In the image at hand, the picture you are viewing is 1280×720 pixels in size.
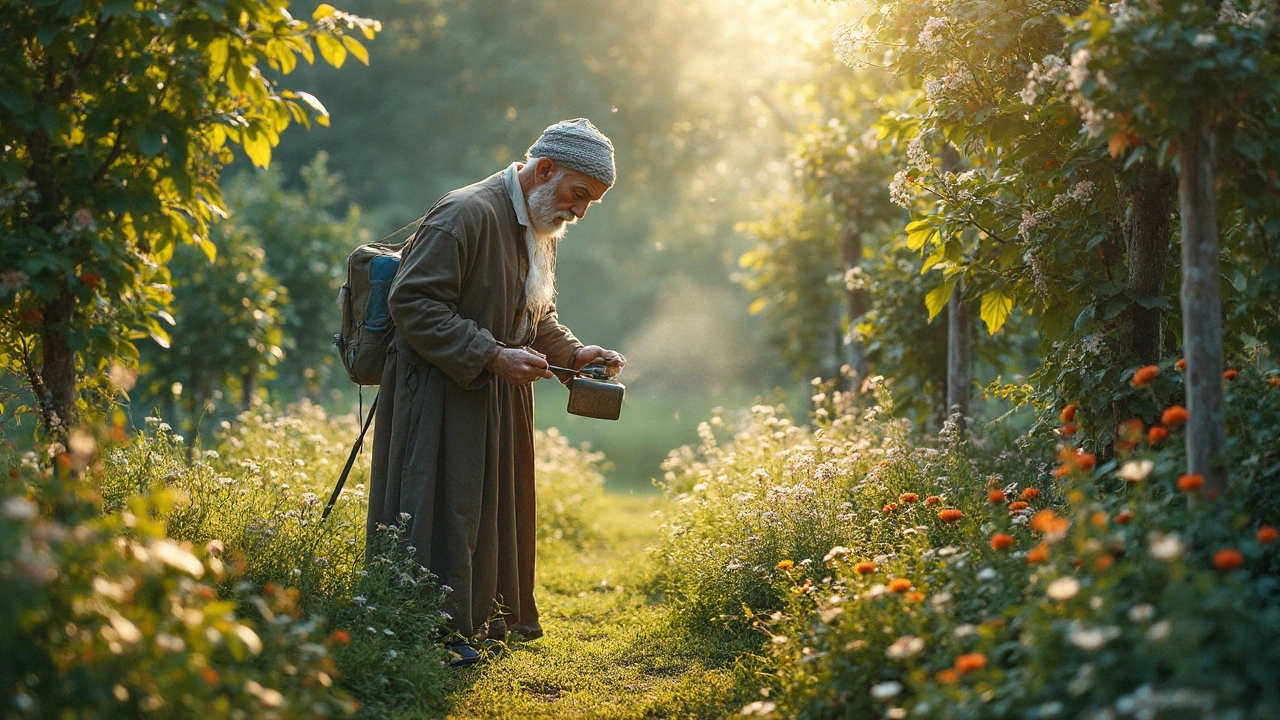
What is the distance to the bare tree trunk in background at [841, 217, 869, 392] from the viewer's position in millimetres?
8272

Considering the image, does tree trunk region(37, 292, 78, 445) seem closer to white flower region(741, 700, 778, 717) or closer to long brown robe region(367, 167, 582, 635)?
long brown robe region(367, 167, 582, 635)

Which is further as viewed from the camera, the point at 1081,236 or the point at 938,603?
the point at 1081,236

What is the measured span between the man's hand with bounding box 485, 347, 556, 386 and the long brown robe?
47 mm

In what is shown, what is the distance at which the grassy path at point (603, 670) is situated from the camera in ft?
11.3

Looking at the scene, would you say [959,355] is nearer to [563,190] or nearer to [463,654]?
[563,190]

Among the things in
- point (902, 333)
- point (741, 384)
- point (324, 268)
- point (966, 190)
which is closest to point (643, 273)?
point (741, 384)

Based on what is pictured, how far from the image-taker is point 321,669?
2.40 meters

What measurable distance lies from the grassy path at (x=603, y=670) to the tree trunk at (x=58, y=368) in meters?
1.64

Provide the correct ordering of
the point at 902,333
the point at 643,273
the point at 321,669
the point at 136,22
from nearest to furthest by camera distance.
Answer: the point at 321,669 → the point at 136,22 → the point at 902,333 → the point at 643,273

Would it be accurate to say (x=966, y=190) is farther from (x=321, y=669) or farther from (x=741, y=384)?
(x=741, y=384)

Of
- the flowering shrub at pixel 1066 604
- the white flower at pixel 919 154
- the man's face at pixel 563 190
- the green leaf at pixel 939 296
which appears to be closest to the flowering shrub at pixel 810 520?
the flowering shrub at pixel 1066 604

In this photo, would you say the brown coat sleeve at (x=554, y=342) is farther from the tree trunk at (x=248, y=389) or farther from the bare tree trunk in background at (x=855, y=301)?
the tree trunk at (x=248, y=389)

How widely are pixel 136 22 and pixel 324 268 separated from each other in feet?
29.9

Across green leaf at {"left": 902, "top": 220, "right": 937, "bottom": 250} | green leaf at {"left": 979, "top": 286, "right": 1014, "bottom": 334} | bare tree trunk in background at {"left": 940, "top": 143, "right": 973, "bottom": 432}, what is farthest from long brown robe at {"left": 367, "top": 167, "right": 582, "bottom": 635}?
bare tree trunk in background at {"left": 940, "top": 143, "right": 973, "bottom": 432}
